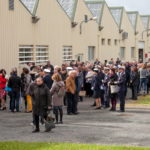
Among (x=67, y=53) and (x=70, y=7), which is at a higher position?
(x=70, y=7)

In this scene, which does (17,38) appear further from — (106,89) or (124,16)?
(124,16)

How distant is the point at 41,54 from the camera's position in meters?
35.5

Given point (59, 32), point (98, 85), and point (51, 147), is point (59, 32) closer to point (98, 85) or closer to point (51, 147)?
point (98, 85)

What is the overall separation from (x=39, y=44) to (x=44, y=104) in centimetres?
2063

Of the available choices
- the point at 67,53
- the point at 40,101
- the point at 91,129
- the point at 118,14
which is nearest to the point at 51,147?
the point at 40,101

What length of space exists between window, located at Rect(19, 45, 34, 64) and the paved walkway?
12550 millimetres

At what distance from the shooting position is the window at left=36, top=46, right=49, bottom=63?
34.8 meters

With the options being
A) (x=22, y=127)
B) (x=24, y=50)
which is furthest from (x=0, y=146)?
(x=24, y=50)

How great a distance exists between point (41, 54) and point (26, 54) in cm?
262

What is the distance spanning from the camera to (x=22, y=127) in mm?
15867

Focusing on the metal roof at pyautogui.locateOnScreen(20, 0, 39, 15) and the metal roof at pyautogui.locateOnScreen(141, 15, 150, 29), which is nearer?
the metal roof at pyautogui.locateOnScreen(20, 0, 39, 15)

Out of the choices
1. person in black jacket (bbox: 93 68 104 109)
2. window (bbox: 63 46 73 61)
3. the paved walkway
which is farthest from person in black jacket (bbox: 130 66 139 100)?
window (bbox: 63 46 73 61)

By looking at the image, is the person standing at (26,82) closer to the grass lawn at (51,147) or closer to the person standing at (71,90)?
the person standing at (71,90)

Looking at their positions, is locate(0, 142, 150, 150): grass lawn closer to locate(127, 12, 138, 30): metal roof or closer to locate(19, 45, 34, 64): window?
locate(19, 45, 34, 64): window
